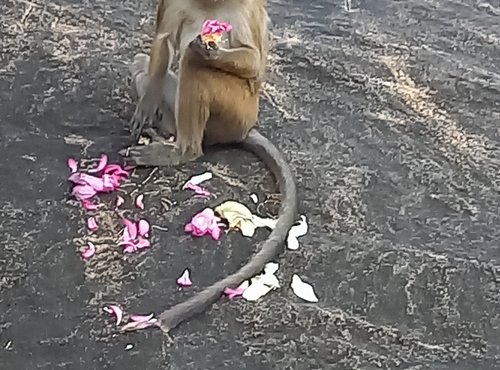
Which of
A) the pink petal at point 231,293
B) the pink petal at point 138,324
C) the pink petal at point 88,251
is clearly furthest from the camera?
the pink petal at point 88,251

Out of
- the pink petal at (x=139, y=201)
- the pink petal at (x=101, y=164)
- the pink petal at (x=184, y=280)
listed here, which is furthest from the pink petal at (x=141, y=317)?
the pink petal at (x=101, y=164)

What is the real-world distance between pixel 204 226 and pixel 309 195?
0.45m

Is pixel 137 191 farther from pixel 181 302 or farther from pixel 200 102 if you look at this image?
pixel 181 302

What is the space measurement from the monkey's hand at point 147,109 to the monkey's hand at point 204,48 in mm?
306

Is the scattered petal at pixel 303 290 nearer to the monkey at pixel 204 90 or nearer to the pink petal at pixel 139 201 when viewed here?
the monkey at pixel 204 90

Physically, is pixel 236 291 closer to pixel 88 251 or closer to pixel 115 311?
pixel 115 311

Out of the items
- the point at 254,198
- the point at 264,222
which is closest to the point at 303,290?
the point at 264,222

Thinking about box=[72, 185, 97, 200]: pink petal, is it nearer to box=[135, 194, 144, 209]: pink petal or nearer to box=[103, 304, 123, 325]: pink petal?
box=[135, 194, 144, 209]: pink petal

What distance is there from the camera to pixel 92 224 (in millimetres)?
3266

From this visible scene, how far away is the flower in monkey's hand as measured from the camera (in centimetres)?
338

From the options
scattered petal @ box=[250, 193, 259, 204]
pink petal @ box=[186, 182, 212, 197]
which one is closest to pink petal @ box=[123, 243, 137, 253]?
pink petal @ box=[186, 182, 212, 197]

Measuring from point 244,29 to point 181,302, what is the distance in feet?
3.40

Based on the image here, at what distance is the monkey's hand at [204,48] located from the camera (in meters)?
3.37

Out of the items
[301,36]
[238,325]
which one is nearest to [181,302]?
[238,325]
